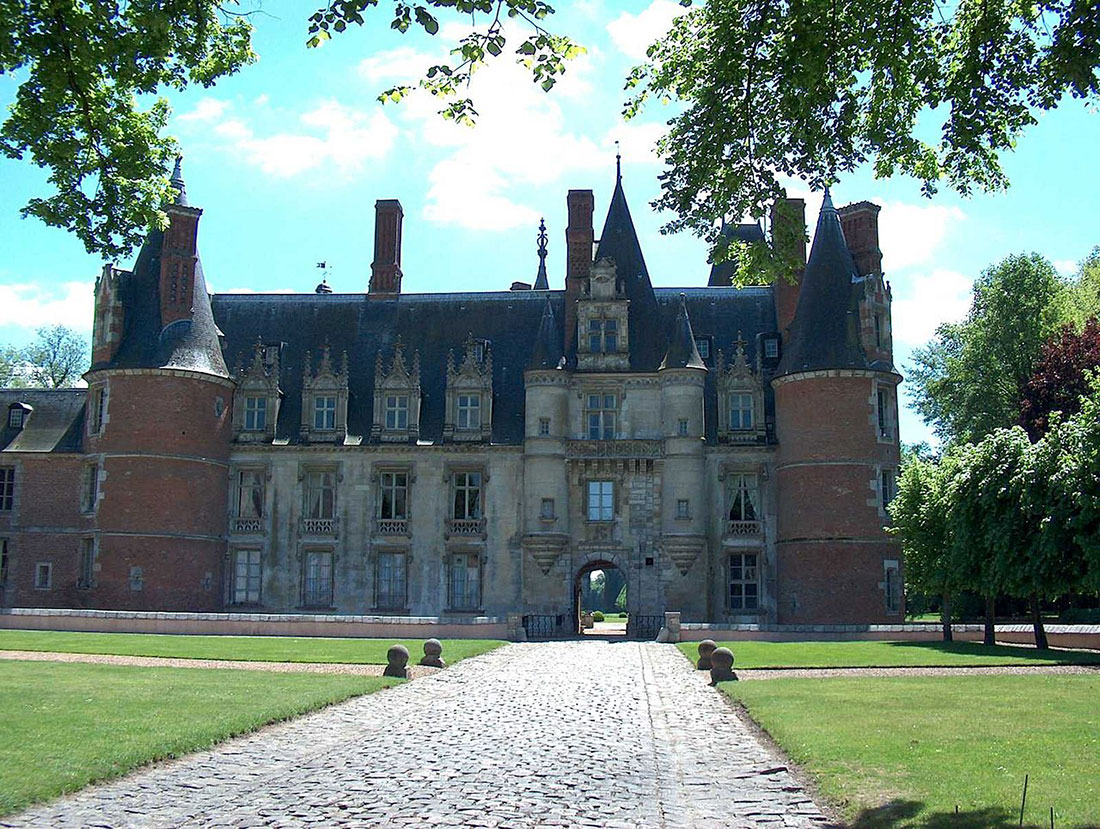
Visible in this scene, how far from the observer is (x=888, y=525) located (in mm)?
36312

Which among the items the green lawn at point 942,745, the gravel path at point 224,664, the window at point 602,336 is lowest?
the green lawn at point 942,745

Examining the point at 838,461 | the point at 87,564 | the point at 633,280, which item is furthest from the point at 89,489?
the point at 838,461

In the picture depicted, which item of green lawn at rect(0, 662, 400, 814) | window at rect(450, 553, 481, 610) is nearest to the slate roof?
window at rect(450, 553, 481, 610)

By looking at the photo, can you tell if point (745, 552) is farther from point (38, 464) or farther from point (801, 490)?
point (38, 464)

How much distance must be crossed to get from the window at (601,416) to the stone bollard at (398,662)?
19992mm

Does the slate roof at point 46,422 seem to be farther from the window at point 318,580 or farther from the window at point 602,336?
the window at point 602,336

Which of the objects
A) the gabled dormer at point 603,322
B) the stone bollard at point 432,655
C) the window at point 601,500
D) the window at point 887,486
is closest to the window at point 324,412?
the gabled dormer at point 603,322

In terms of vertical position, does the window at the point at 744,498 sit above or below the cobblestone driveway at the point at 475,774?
above

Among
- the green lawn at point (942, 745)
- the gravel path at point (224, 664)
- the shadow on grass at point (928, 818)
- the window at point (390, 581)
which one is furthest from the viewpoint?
the window at point (390, 581)

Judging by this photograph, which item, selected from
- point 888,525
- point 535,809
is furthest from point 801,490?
point 535,809

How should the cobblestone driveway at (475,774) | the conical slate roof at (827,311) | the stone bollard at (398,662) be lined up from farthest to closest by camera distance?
the conical slate roof at (827,311), the stone bollard at (398,662), the cobblestone driveway at (475,774)

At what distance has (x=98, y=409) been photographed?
39.3 meters

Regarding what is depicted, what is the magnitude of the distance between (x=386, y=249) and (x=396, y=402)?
23.2 ft

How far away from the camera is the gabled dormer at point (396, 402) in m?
41.0
